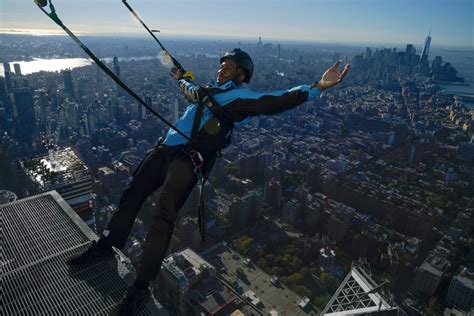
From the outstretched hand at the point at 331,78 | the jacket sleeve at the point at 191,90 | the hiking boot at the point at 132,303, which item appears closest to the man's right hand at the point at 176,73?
the jacket sleeve at the point at 191,90

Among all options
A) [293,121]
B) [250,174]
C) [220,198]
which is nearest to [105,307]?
[220,198]

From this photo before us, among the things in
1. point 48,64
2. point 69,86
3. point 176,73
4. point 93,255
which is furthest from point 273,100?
point 48,64

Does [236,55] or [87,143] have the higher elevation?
[236,55]

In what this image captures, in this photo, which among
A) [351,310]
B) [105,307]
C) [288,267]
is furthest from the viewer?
[288,267]

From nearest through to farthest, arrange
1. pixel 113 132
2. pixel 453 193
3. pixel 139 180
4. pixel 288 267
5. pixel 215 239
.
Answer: pixel 139 180
pixel 288 267
pixel 215 239
pixel 453 193
pixel 113 132

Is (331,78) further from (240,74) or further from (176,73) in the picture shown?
(176,73)

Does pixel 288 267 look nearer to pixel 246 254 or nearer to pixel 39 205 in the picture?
pixel 246 254

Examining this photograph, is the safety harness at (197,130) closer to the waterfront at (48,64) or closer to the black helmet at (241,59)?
the black helmet at (241,59)
